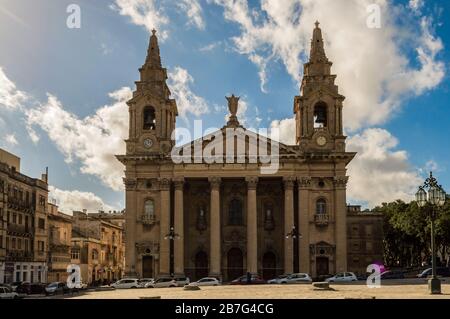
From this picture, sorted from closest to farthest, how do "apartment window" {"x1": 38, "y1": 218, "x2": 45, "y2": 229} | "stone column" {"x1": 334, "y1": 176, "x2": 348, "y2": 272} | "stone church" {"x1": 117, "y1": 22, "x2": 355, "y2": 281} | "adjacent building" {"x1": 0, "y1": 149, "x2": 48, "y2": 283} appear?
1. "adjacent building" {"x1": 0, "y1": 149, "x2": 48, "y2": 283}
2. "stone column" {"x1": 334, "y1": 176, "x2": 348, "y2": 272}
3. "stone church" {"x1": 117, "y1": 22, "x2": 355, "y2": 281}
4. "apartment window" {"x1": 38, "y1": 218, "x2": 45, "y2": 229}

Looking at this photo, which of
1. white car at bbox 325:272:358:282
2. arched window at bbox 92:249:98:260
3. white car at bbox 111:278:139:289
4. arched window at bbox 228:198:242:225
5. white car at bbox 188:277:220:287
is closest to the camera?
white car at bbox 111:278:139:289

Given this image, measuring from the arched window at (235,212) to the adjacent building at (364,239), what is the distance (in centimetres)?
2153

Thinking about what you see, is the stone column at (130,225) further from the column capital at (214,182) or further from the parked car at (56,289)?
the parked car at (56,289)

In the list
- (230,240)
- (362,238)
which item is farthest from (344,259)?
(362,238)

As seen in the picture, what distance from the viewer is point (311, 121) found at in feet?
209

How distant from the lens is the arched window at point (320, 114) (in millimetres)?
64688

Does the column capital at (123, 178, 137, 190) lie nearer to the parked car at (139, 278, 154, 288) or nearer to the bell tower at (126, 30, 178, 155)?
the bell tower at (126, 30, 178, 155)

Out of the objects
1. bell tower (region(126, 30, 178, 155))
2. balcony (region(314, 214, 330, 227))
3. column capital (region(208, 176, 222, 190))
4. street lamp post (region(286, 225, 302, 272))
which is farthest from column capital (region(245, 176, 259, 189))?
bell tower (region(126, 30, 178, 155))

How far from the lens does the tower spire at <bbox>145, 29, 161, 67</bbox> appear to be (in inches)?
2618

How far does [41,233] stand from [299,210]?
27.5 m

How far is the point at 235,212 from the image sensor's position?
65.1 metres

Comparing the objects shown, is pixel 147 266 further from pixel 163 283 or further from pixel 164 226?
pixel 163 283

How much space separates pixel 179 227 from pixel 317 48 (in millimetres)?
22981

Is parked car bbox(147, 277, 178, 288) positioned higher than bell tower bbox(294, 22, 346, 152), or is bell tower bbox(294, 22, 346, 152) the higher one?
bell tower bbox(294, 22, 346, 152)
